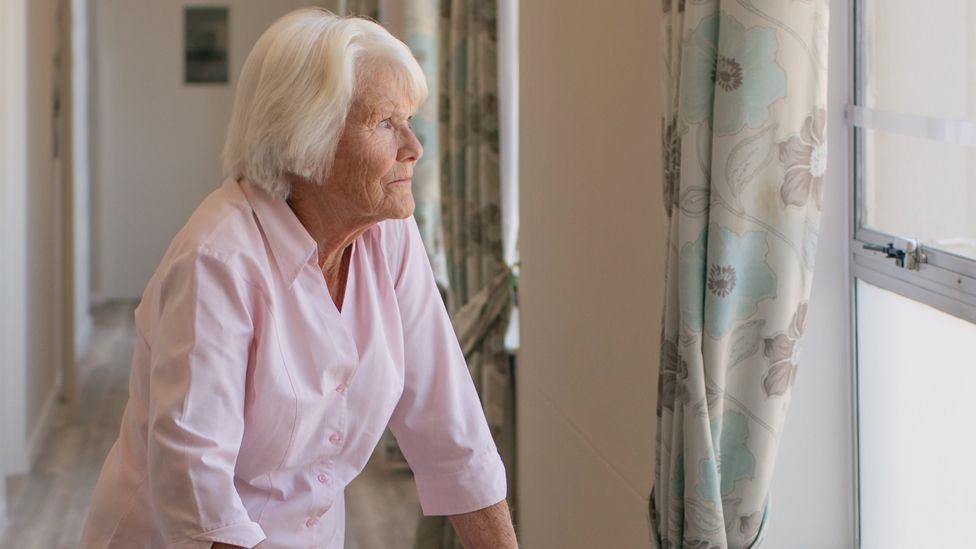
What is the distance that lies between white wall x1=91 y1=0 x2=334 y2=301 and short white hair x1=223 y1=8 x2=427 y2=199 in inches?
351

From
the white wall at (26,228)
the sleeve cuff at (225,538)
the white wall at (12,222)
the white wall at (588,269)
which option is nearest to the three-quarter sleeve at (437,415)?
the sleeve cuff at (225,538)

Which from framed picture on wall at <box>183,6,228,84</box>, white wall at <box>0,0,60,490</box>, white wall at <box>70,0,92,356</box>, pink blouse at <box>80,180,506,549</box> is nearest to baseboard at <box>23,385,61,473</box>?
white wall at <box>0,0,60,490</box>

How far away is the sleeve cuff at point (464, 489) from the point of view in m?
1.92

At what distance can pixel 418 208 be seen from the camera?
5738 millimetres

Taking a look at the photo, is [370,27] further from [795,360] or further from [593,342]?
[593,342]

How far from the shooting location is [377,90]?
69.6 inches

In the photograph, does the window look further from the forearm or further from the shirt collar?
the shirt collar

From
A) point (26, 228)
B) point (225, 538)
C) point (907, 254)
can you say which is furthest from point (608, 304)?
point (26, 228)

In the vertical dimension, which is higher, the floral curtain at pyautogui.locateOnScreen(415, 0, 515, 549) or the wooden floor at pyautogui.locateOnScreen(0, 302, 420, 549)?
the floral curtain at pyautogui.locateOnScreen(415, 0, 515, 549)

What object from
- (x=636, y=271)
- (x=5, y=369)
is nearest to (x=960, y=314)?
(x=636, y=271)

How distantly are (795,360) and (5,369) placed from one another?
429 cm

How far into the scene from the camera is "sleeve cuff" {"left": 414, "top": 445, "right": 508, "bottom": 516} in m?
1.92

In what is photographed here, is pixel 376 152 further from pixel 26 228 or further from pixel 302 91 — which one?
pixel 26 228

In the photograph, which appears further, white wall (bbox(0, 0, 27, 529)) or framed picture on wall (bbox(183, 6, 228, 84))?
framed picture on wall (bbox(183, 6, 228, 84))
